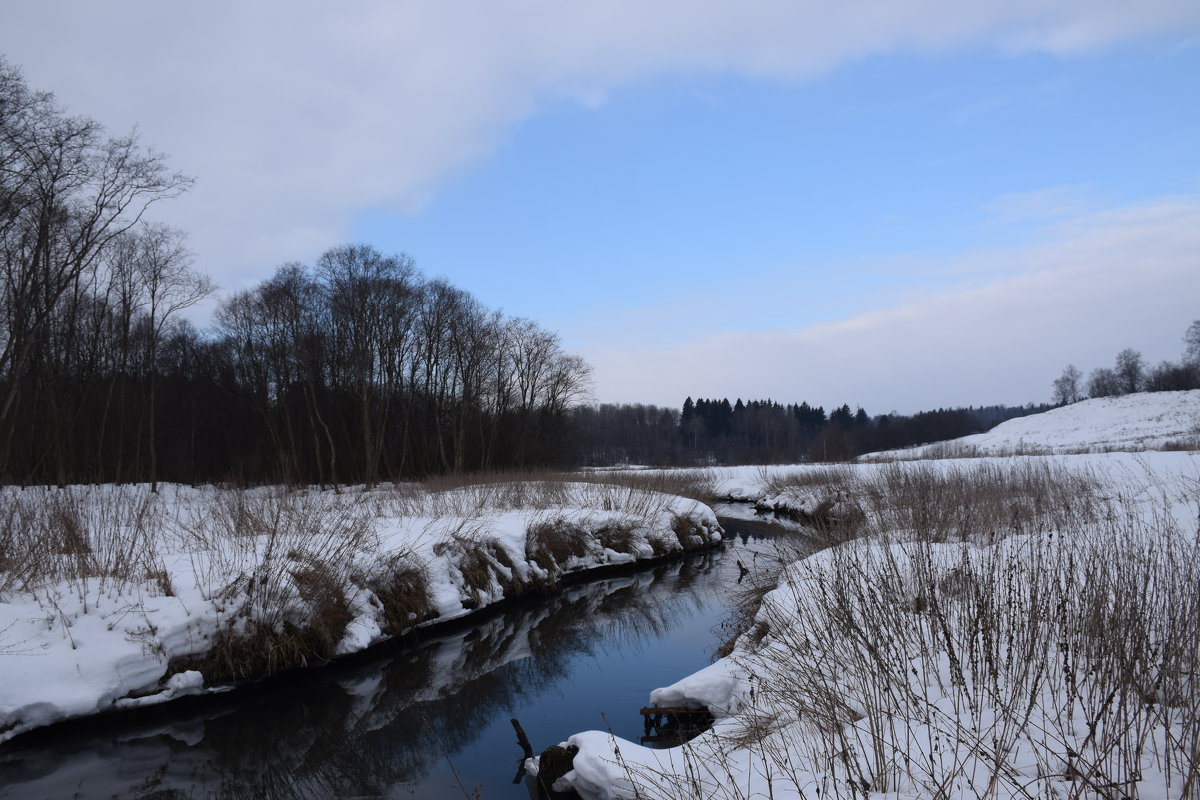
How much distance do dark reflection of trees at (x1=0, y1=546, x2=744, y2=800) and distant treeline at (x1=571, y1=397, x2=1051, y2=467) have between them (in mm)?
66054

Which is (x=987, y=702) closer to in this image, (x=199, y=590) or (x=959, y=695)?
(x=959, y=695)

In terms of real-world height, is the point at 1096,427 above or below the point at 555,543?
above

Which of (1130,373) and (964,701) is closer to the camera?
(964,701)

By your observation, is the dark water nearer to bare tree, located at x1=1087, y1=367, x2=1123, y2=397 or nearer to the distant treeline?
the distant treeline

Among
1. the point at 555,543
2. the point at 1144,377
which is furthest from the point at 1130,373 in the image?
the point at 555,543

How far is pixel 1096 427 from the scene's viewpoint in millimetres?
41469

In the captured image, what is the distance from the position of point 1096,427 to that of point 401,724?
4916 cm

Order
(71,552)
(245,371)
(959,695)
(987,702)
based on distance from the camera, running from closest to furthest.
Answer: (959,695), (987,702), (71,552), (245,371)

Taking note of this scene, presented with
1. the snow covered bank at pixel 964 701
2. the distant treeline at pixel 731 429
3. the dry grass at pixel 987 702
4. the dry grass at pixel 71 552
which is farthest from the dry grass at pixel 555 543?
the distant treeline at pixel 731 429

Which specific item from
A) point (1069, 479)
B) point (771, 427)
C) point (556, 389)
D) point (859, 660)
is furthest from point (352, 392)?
point (771, 427)

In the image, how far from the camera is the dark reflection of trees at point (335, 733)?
5.52 meters

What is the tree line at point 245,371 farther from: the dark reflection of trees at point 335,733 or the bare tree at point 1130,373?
the bare tree at point 1130,373

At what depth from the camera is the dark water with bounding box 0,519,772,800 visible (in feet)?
18.1

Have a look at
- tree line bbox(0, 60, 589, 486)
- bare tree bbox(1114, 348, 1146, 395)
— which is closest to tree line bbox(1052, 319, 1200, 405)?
bare tree bbox(1114, 348, 1146, 395)
